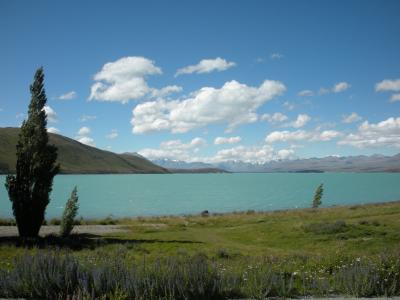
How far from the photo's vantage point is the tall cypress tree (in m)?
25.8

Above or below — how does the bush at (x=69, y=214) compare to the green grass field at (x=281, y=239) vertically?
above

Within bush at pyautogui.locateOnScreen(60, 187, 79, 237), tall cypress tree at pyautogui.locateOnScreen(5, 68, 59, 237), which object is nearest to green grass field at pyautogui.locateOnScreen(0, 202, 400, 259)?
bush at pyautogui.locateOnScreen(60, 187, 79, 237)

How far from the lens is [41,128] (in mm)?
27125

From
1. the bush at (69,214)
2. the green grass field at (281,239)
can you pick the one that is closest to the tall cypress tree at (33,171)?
the bush at (69,214)

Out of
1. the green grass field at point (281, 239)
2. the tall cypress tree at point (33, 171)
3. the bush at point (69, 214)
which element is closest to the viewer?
the green grass field at point (281, 239)

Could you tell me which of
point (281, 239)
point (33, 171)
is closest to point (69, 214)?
point (33, 171)

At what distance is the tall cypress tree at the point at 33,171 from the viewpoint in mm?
25781

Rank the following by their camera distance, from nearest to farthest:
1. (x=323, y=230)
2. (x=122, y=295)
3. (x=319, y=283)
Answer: (x=122, y=295) < (x=319, y=283) < (x=323, y=230)

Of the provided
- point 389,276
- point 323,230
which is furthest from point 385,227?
point 389,276

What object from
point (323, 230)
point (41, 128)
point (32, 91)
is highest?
point (32, 91)

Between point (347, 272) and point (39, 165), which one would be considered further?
point (39, 165)

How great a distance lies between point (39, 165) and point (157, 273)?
21.0 m

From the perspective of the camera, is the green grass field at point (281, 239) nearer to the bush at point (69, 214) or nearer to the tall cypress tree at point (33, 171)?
the bush at point (69, 214)

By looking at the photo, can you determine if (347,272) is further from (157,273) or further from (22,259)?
(22,259)
